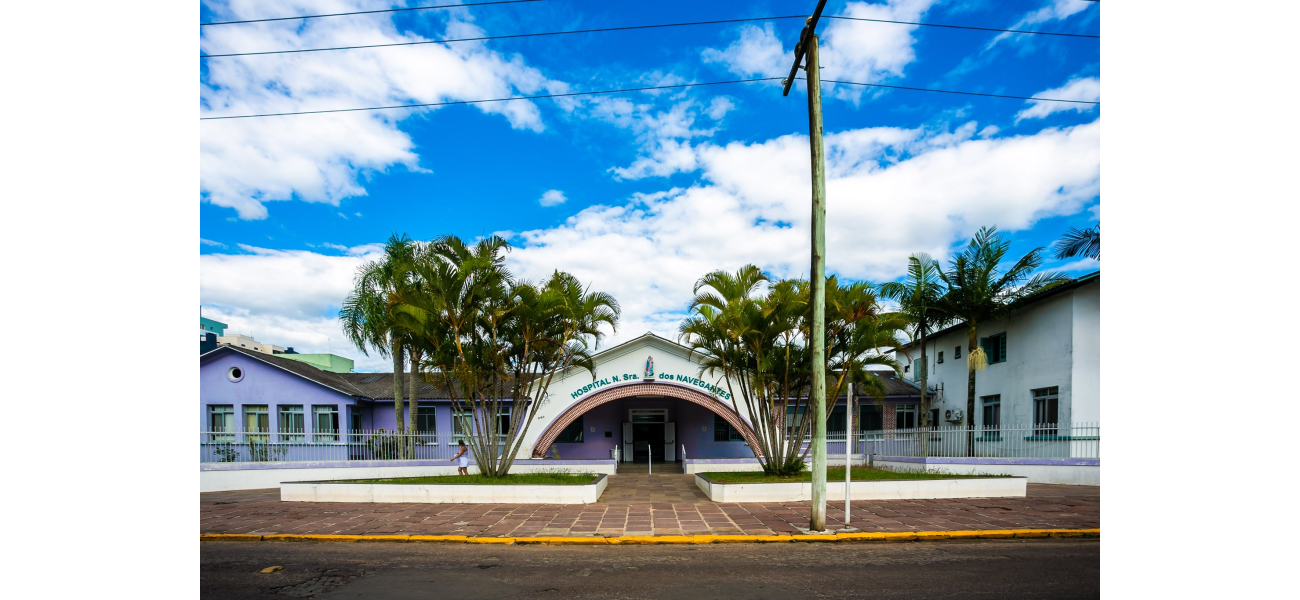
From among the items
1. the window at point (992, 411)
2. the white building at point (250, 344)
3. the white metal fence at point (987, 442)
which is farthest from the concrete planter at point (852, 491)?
the white building at point (250, 344)

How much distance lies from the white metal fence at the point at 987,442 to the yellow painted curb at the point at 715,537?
8867 mm

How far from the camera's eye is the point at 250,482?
56.2ft

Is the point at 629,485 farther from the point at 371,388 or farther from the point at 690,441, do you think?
the point at 371,388

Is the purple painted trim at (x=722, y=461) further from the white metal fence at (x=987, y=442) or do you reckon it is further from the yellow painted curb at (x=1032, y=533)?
the yellow painted curb at (x=1032, y=533)

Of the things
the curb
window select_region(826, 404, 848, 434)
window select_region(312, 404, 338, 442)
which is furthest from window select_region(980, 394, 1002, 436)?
window select_region(312, 404, 338, 442)

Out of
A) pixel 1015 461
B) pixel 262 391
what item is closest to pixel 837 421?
pixel 1015 461

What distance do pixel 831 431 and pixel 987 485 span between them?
1044 centimetres

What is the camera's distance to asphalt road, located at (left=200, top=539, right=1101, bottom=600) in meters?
6.41

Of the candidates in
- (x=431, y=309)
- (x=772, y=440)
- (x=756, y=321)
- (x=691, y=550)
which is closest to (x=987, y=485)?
(x=772, y=440)

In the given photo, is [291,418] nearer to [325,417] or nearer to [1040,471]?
[325,417]

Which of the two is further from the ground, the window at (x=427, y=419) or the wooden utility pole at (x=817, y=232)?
the wooden utility pole at (x=817, y=232)

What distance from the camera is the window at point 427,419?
906 inches

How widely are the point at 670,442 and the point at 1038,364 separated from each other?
13.2 m

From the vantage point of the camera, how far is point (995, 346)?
22.0m
